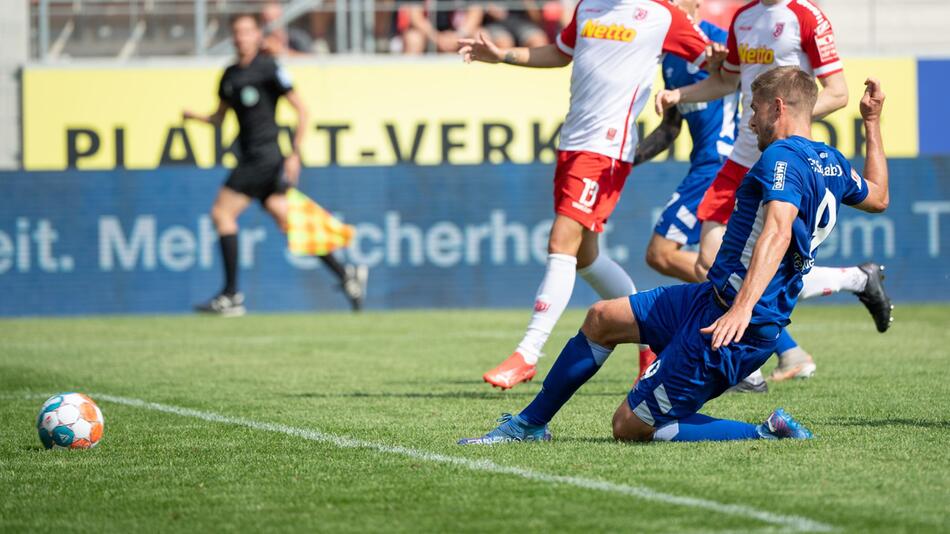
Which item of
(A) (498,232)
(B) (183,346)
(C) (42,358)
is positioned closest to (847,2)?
(A) (498,232)

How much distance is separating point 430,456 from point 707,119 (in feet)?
12.4

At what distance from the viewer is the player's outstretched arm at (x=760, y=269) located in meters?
5.30

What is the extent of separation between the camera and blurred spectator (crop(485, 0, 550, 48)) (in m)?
19.5

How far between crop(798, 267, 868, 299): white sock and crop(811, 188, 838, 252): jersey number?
168cm

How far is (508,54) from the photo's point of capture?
808 cm

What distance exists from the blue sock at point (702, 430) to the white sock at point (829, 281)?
157cm

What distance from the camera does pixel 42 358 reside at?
10742 millimetres

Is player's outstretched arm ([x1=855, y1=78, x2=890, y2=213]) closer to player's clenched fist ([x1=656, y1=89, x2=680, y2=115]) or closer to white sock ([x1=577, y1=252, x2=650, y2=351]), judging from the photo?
player's clenched fist ([x1=656, y1=89, x2=680, y2=115])

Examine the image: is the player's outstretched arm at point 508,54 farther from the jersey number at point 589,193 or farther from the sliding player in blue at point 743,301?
the sliding player in blue at point 743,301

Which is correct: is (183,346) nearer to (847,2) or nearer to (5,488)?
(5,488)

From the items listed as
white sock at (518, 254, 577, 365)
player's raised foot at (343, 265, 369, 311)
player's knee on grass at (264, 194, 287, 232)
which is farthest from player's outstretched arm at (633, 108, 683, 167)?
player's raised foot at (343, 265, 369, 311)

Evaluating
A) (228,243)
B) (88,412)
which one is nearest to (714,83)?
(88,412)

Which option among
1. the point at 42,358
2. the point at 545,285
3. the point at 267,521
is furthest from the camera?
the point at 42,358

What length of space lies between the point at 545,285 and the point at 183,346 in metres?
4.83
